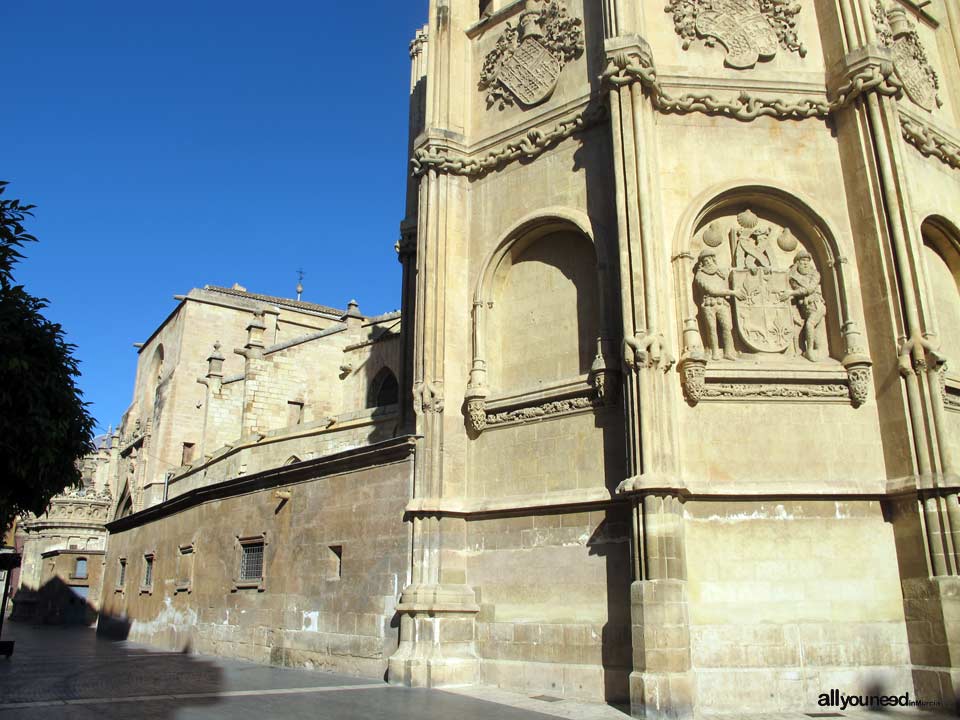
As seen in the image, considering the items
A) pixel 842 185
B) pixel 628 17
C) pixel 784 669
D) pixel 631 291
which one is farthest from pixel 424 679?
pixel 628 17

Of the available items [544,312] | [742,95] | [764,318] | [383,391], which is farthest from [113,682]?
[383,391]

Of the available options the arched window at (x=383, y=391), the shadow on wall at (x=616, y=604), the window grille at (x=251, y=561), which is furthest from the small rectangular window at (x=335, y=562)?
the arched window at (x=383, y=391)

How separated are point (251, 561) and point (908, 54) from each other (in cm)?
1656

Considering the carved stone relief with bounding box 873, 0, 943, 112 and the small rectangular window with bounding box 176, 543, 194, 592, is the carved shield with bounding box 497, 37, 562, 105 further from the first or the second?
the small rectangular window with bounding box 176, 543, 194, 592

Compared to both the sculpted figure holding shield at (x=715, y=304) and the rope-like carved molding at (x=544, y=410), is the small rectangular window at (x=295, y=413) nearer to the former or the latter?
the rope-like carved molding at (x=544, y=410)

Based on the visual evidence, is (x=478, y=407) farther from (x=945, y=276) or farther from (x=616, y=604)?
(x=945, y=276)

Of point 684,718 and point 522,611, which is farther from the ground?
point 522,611

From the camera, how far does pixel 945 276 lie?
44.8 feet

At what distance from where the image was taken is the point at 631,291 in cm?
1126

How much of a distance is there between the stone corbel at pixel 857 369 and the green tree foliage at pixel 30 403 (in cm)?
1145

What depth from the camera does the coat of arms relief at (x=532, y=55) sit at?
13922 millimetres

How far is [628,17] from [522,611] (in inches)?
380

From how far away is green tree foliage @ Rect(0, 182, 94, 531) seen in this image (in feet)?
34.7

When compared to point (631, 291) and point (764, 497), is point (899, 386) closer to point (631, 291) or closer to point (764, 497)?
point (764, 497)
